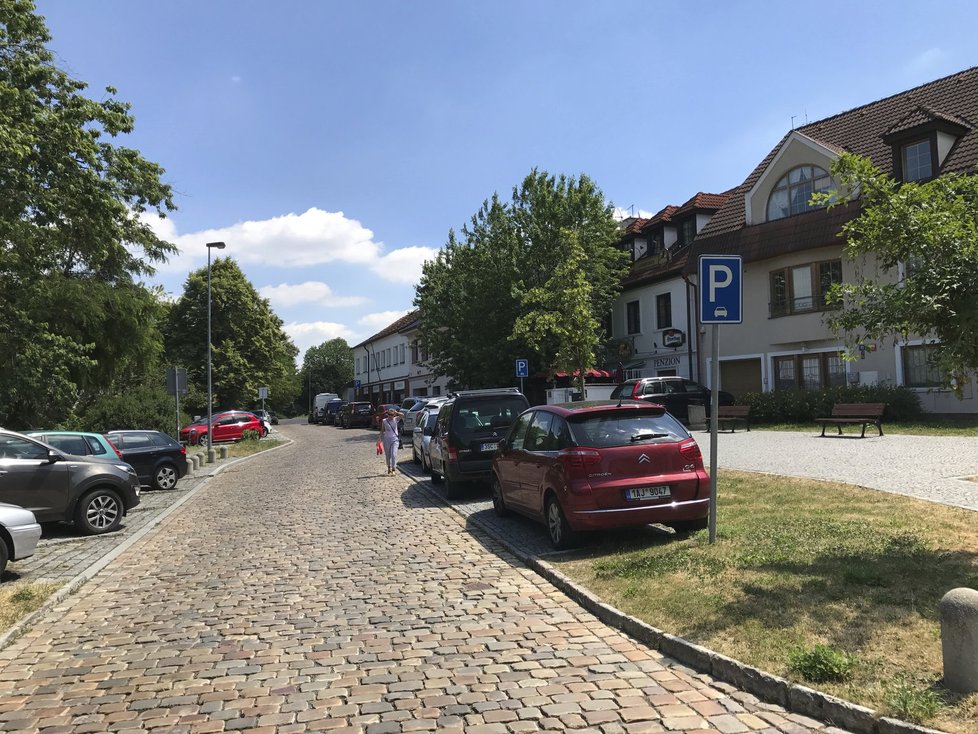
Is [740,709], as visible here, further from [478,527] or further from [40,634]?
[478,527]

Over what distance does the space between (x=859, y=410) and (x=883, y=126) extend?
13099 mm

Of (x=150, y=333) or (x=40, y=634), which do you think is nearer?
(x=40, y=634)

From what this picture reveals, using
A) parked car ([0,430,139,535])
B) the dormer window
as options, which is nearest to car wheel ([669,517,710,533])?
parked car ([0,430,139,535])

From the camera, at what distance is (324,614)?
6.52 m

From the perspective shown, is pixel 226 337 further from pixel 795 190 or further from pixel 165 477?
pixel 795 190

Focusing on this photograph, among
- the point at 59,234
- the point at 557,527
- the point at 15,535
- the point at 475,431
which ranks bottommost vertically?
the point at 557,527

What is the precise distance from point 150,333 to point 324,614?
23.2 m

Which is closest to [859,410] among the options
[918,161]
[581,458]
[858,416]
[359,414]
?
[858,416]

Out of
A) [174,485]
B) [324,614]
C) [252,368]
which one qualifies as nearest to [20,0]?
[174,485]

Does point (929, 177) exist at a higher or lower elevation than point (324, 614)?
higher

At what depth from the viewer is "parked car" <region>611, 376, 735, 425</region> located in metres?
26.6

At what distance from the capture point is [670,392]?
27062 mm

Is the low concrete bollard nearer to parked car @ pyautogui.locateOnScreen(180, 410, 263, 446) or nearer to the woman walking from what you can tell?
the woman walking

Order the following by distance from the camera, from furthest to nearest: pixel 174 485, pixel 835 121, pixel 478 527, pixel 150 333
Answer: pixel 835 121, pixel 150 333, pixel 174 485, pixel 478 527
